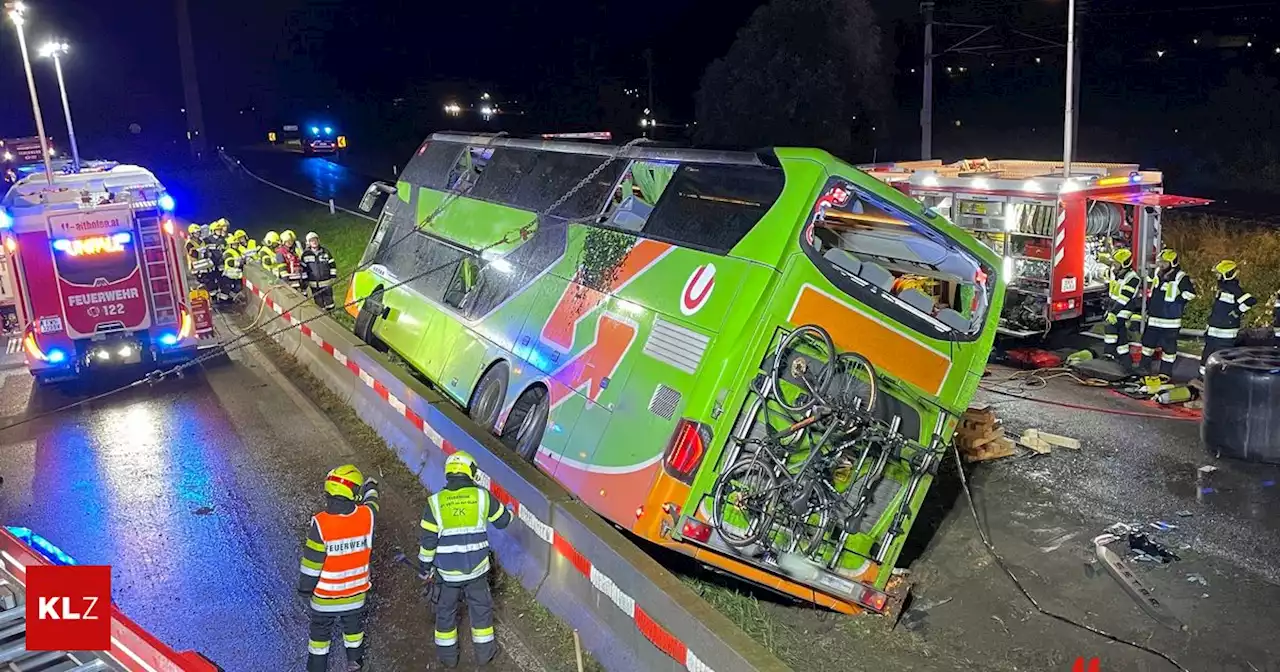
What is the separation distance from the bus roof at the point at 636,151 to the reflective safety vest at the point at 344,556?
129 inches

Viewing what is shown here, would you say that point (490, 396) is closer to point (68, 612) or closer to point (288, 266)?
point (68, 612)

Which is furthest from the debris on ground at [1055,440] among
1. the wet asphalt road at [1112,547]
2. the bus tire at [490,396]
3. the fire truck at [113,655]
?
the fire truck at [113,655]

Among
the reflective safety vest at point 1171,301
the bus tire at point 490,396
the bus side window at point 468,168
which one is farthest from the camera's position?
the reflective safety vest at point 1171,301

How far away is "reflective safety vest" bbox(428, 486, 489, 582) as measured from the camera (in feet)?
18.3

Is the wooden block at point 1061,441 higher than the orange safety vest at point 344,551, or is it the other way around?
the orange safety vest at point 344,551

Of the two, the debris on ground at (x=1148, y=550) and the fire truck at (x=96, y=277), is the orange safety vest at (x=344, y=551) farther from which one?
the fire truck at (x=96, y=277)

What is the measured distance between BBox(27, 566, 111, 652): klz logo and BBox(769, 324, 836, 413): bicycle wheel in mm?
→ 3505

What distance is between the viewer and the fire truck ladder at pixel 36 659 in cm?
366

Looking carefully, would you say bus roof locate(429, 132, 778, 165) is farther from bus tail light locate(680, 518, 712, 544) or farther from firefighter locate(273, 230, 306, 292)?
firefighter locate(273, 230, 306, 292)

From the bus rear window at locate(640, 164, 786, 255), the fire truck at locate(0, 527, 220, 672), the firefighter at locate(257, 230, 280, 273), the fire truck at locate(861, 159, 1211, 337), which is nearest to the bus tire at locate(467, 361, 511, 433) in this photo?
the bus rear window at locate(640, 164, 786, 255)

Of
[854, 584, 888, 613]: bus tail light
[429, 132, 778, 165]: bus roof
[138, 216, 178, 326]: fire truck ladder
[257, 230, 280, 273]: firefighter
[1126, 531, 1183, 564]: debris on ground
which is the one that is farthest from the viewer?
[257, 230, 280, 273]: firefighter

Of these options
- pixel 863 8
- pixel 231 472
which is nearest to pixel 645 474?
pixel 231 472

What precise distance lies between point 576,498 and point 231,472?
442 cm

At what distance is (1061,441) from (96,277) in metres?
11.4
